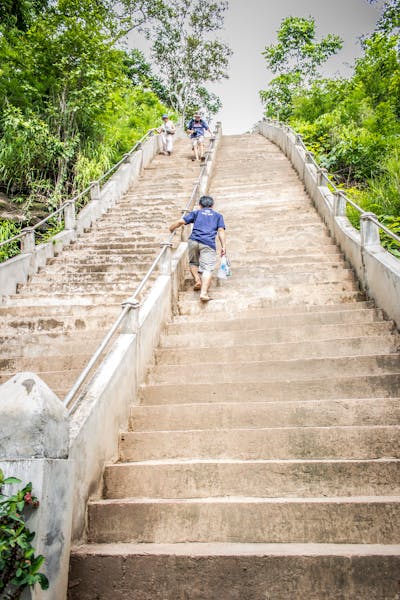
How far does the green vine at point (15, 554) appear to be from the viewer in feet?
7.07

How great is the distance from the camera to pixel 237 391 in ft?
14.6

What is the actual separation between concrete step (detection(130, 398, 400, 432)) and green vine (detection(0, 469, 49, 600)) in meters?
1.97

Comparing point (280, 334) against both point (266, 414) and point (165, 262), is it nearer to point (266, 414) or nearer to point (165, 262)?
point (266, 414)

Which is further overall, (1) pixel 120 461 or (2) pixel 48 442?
(1) pixel 120 461

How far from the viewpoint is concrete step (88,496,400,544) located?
2.79 metres

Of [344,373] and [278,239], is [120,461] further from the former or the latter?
[278,239]

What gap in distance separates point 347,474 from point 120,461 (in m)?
1.99

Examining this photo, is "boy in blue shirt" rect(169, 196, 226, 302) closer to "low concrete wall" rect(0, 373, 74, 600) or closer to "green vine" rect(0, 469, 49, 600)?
"low concrete wall" rect(0, 373, 74, 600)

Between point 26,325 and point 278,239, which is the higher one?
point 278,239

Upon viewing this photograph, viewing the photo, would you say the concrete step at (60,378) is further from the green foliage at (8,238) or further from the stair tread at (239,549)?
the green foliage at (8,238)

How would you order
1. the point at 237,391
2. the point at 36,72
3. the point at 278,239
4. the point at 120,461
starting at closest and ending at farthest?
the point at 120,461 < the point at 237,391 < the point at 278,239 < the point at 36,72

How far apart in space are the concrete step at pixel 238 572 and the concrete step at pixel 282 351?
2.53 metres

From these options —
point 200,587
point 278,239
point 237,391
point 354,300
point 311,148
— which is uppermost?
point 311,148

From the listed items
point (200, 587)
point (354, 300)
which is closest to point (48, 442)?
point (200, 587)
